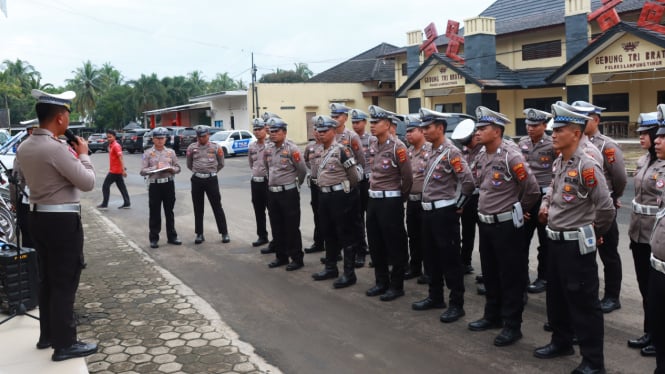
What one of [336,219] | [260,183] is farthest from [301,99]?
[336,219]

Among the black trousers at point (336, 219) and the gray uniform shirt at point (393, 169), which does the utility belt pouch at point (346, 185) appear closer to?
the black trousers at point (336, 219)

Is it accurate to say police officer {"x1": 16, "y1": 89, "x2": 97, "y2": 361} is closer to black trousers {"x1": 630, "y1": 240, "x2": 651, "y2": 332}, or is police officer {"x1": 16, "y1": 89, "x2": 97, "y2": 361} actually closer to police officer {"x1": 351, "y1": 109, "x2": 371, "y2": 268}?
police officer {"x1": 351, "y1": 109, "x2": 371, "y2": 268}

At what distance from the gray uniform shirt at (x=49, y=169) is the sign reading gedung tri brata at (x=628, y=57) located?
22.1m

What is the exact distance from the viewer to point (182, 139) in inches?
1239

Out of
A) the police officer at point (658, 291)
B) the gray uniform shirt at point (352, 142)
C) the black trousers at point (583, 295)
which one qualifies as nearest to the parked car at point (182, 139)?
the gray uniform shirt at point (352, 142)

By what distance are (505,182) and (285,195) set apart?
3391mm

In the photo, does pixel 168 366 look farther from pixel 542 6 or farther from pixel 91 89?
pixel 91 89

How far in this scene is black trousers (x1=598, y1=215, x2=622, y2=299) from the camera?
5.35 m

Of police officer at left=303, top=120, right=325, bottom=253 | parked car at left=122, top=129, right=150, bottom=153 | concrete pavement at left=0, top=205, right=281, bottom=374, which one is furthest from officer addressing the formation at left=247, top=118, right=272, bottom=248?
parked car at left=122, top=129, right=150, bottom=153

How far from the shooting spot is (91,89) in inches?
2618

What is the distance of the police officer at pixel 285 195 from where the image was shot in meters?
7.58

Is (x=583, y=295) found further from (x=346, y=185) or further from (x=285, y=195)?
(x=285, y=195)

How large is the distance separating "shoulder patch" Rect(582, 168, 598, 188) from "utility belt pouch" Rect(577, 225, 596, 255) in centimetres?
31

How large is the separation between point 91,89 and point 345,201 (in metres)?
66.8
